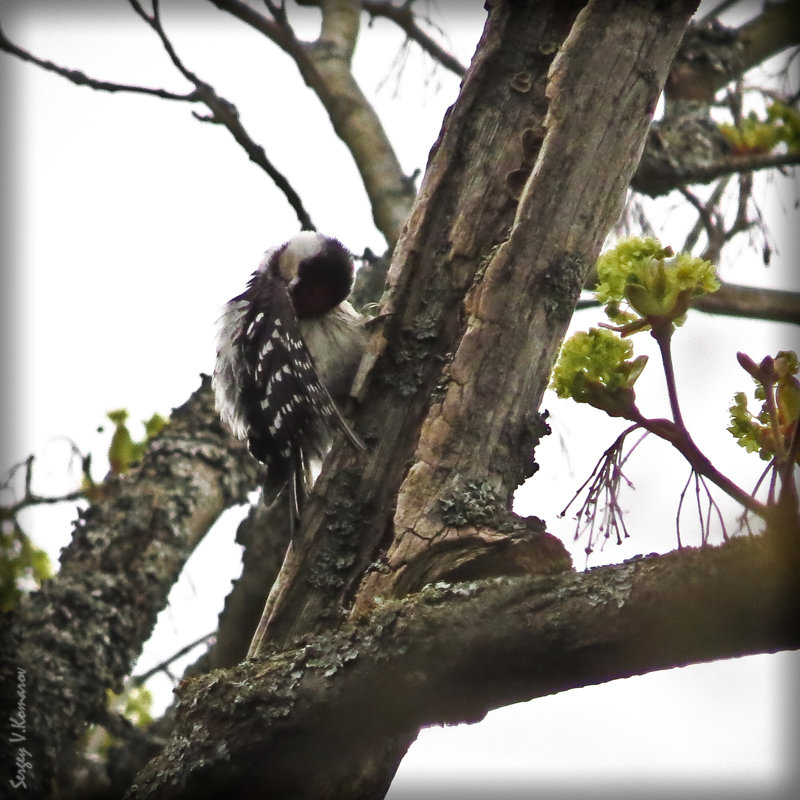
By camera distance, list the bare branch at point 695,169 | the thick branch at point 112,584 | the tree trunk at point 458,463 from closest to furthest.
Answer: the tree trunk at point 458,463
the thick branch at point 112,584
the bare branch at point 695,169

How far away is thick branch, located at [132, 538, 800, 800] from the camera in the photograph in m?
1.32

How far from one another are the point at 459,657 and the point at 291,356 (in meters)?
2.07

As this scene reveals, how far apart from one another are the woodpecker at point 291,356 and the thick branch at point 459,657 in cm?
150

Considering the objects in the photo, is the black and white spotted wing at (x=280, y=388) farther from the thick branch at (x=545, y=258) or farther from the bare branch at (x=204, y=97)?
the thick branch at (x=545, y=258)

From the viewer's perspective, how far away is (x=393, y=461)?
224cm

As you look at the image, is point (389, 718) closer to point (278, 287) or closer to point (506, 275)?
point (506, 275)

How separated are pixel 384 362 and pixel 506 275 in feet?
1.19

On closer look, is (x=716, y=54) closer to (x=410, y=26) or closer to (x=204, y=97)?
(x=410, y=26)

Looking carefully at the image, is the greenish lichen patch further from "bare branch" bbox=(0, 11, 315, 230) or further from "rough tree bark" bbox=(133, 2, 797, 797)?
"bare branch" bbox=(0, 11, 315, 230)

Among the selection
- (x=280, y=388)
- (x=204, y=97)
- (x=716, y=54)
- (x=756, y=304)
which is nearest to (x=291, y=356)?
(x=280, y=388)

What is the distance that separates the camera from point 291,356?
347cm

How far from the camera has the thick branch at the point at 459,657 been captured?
1319mm

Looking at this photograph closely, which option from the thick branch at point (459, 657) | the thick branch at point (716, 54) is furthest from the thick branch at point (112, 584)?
the thick branch at point (716, 54)

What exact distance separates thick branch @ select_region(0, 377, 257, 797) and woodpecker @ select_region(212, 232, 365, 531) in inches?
11.3
